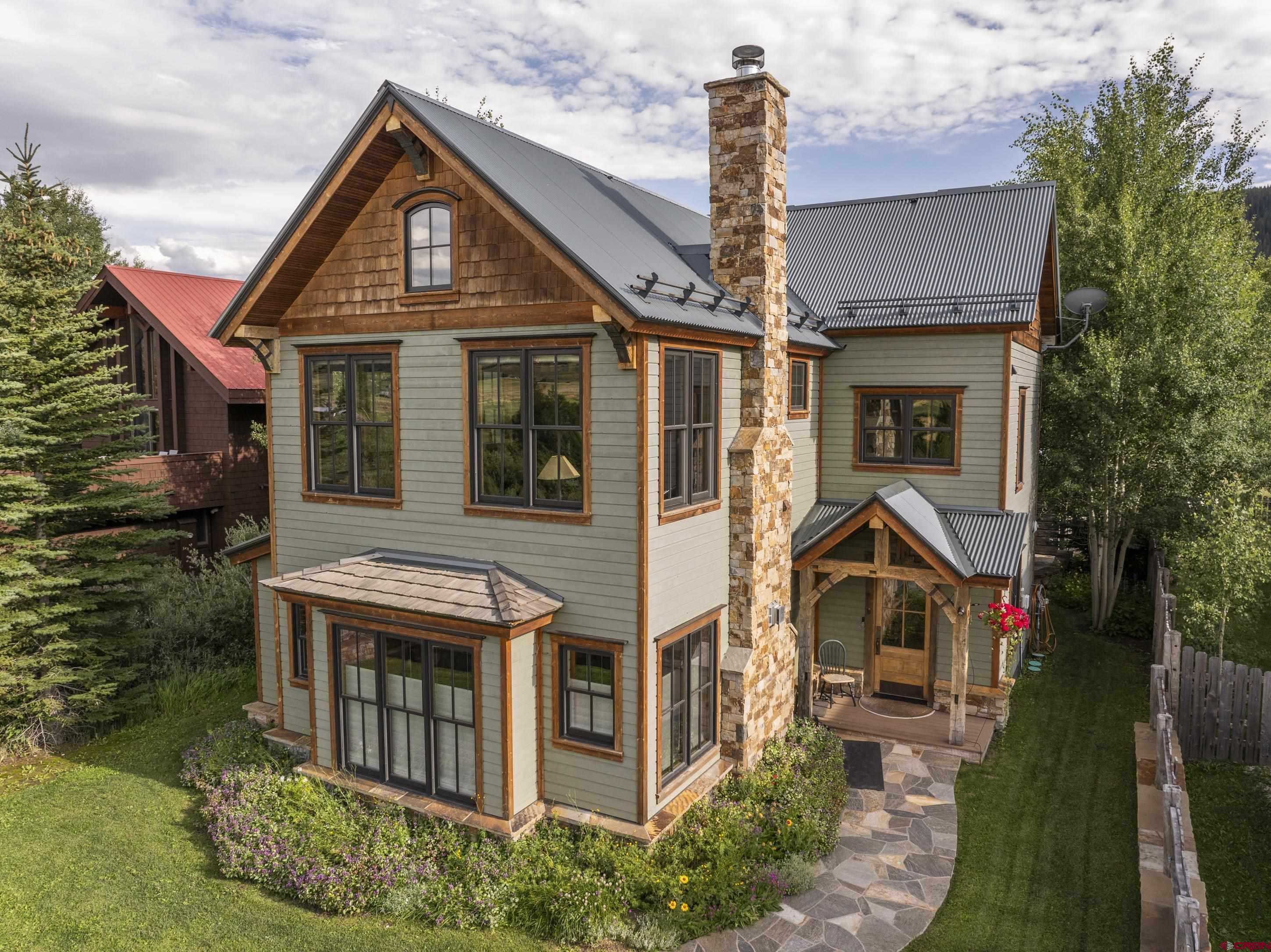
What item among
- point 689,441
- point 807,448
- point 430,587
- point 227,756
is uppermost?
point 689,441

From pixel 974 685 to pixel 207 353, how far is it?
66.0 ft

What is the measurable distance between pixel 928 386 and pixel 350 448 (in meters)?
10.3

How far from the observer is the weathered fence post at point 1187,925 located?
703cm

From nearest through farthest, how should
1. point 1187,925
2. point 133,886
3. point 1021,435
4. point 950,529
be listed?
point 1187,925, point 133,886, point 950,529, point 1021,435

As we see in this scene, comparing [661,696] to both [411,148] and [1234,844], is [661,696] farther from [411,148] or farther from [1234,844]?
[1234,844]

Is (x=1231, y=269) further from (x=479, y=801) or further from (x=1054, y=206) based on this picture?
(x=479, y=801)

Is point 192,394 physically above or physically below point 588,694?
above

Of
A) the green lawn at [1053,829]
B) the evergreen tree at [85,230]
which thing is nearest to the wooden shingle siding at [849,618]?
the green lawn at [1053,829]

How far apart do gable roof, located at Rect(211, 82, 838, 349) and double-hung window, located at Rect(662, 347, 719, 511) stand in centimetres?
60

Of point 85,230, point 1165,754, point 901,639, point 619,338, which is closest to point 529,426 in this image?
point 619,338

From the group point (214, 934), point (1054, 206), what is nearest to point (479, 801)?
point (214, 934)

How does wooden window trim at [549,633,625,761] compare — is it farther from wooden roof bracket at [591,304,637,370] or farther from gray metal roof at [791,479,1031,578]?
gray metal roof at [791,479,1031,578]

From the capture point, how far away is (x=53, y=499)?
13.9m

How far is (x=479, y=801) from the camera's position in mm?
10461
